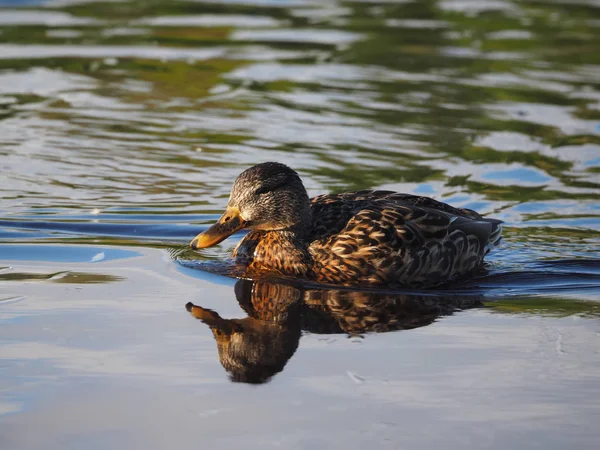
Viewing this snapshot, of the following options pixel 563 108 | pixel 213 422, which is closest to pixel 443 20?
pixel 563 108

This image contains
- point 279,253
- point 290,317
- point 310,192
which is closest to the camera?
point 290,317

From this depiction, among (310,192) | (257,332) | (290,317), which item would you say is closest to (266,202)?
(290,317)

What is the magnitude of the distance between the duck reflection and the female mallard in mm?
277

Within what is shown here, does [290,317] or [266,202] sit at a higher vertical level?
[266,202]

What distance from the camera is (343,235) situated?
8.62m

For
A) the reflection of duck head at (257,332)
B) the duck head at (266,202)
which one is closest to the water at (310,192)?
the reflection of duck head at (257,332)

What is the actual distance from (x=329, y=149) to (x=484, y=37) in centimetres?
686

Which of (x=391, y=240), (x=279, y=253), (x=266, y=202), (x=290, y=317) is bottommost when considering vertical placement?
(x=290, y=317)

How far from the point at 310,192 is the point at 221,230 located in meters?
2.74

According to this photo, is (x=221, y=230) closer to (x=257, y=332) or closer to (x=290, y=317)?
(x=290, y=317)

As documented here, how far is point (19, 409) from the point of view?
565 cm

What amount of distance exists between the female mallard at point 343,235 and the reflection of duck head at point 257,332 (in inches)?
18.1

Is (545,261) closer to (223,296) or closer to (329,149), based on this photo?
(223,296)

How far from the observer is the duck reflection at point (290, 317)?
21.5 ft
